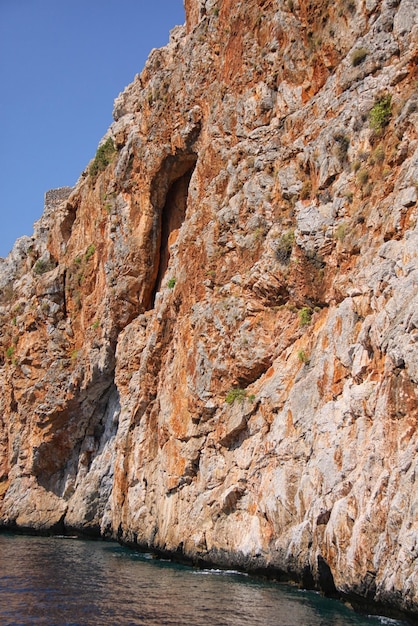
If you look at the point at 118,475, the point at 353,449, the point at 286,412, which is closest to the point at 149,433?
the point at 118,475

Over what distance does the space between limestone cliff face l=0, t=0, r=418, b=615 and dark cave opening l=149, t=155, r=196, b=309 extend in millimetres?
133

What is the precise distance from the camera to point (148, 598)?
63.2ft

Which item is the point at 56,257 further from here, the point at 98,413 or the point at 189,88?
the point at 189,88

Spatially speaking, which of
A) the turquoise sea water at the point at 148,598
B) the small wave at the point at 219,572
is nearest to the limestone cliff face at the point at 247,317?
the small wave at the point at 219,572

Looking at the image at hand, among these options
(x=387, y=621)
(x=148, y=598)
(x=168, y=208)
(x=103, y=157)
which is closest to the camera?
(x=387, y=621)

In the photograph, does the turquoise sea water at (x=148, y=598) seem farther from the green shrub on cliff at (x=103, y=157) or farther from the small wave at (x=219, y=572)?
the green shrub on cliff at (x=103, y=157)

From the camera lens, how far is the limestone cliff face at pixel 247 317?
17.9 meters

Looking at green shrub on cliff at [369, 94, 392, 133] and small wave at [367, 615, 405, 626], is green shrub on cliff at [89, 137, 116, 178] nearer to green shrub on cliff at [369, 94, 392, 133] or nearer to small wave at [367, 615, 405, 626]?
green shrub on cliff at [369, 94, 392, 133]

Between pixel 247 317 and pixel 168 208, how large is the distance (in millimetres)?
13444

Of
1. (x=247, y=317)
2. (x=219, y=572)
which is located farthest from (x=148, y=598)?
(x=247, y=317)

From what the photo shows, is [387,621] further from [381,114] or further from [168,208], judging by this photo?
[168,208]

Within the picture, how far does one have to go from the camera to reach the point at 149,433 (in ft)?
107

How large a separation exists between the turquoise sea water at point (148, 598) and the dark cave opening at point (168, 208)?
15554mm

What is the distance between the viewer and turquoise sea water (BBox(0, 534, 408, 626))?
16.2 m
